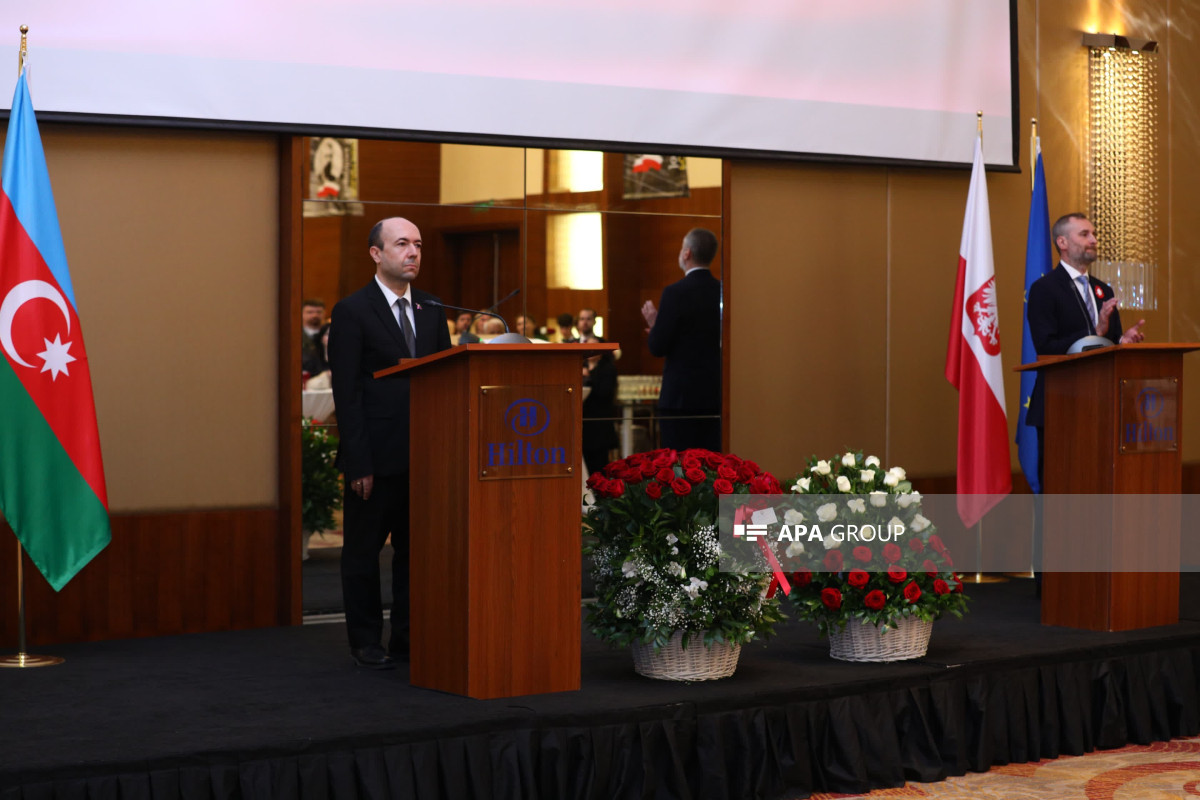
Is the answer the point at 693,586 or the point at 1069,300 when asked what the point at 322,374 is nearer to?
the point at 693,586

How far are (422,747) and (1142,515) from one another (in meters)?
2.77

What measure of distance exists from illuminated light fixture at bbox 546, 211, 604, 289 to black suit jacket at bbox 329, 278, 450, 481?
145cm

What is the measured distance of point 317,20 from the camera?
17.1ft

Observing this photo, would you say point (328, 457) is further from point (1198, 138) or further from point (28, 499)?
point (1198, 138)

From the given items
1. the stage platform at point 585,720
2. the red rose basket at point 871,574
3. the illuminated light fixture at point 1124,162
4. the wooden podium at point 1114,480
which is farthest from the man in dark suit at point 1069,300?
the red rose basket at point 871,574

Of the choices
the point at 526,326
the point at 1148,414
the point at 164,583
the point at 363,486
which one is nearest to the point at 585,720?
the point at 363,486

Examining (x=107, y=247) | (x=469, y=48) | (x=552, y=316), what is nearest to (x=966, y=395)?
(x=552, y=316)

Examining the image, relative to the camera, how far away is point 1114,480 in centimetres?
486

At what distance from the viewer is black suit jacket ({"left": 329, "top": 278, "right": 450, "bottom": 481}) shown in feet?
14.1

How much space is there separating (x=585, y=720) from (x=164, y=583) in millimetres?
2124

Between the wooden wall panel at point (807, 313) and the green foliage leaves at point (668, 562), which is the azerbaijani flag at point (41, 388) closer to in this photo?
the green foliage leaves at point (668, 562)

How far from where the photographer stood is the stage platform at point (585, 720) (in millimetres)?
3348

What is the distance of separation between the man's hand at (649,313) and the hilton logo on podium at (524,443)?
7.27 ft

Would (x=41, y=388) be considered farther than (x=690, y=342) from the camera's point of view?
No
